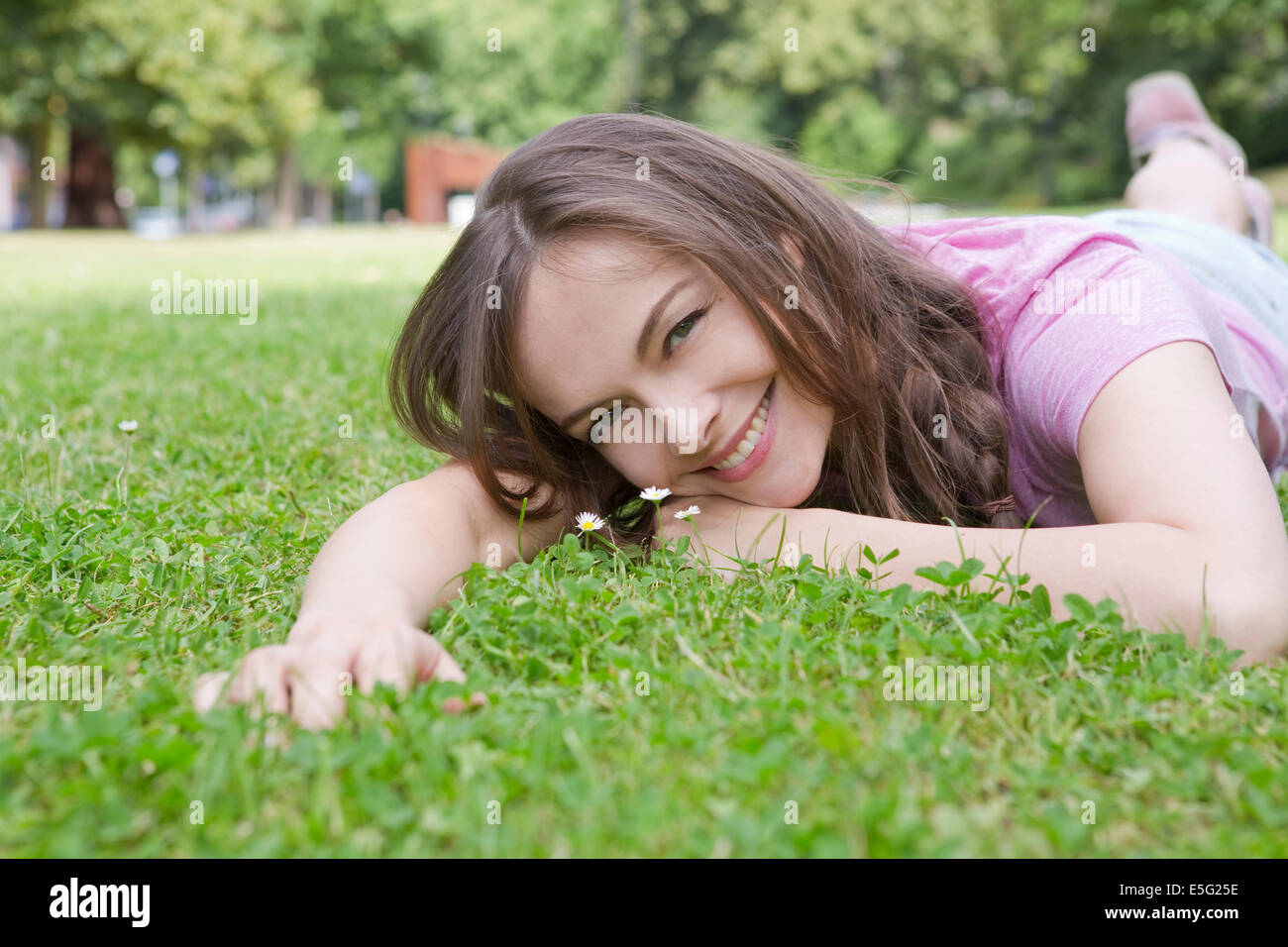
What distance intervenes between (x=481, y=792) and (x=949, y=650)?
2.88 ft

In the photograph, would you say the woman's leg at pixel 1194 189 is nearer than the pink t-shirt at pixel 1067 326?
No

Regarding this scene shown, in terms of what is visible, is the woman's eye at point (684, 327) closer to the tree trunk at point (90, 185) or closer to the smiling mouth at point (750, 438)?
the smiling mouth at point (750, 438)

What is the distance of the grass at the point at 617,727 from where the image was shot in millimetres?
1391

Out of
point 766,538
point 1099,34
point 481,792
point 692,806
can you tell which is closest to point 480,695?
point 481,792

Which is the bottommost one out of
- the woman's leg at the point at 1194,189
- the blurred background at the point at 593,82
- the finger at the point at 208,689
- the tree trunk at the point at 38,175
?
the finger at the point at 208,689

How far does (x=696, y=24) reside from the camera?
1805 inches

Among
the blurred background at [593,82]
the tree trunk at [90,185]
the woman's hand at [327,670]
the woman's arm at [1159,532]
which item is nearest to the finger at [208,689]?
the woman's hand at [327,670]

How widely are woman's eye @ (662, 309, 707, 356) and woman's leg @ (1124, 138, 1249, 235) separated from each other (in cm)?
369

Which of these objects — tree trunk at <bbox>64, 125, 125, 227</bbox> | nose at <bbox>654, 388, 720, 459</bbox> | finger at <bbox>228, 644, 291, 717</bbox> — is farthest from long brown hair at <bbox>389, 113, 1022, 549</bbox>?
tree trunk at <bbox>64, 125, 125, 227</bbox>

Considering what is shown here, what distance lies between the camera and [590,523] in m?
2.65

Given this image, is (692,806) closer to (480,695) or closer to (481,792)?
(481,792)

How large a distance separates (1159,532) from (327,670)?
1.54 metres

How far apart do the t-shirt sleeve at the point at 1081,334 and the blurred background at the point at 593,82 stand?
2122 centimetres

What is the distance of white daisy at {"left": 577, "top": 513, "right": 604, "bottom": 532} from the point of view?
2.63m
